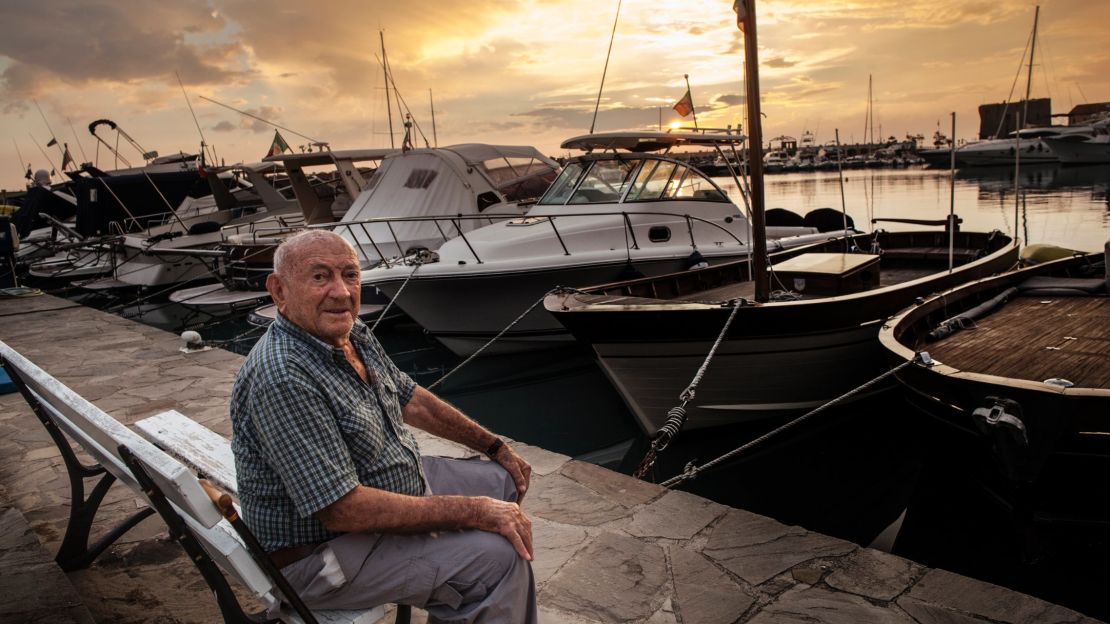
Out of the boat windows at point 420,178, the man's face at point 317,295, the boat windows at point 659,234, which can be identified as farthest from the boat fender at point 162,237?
the man's face at point 317,295

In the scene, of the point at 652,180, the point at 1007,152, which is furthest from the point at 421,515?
the point at 1007,152

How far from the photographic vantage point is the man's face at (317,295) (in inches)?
78.7

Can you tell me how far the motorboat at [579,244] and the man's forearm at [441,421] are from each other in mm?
6495

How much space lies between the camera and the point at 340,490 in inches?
71.6

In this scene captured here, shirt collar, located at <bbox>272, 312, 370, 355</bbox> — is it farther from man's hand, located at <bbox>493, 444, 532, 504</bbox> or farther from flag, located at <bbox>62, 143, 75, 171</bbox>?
flag, located at <bbox>62, 143, 75, 171</bbox>

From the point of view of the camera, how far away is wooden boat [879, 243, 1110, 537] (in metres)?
3.92

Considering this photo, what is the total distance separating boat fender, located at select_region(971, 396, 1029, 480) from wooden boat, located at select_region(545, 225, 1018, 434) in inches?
82.6

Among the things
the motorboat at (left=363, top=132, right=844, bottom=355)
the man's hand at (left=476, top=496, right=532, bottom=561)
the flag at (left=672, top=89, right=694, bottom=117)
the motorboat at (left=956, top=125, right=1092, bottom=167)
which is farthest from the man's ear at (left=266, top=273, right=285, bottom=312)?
the motorboat at (left=956, top=125, right=1092, bottom=167)

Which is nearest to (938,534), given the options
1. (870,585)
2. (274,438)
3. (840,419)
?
(840,419)

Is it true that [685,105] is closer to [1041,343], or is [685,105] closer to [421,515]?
[1041,343]

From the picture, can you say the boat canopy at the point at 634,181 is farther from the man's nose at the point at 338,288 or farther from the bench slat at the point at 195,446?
the man's nose at the point at 338,288

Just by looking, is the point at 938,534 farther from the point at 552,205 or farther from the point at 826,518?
the point at 552,205

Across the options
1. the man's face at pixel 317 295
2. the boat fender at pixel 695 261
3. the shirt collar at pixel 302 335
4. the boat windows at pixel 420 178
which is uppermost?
the boat windows at pixel 420 178

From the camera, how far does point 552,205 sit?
10.4 meters
